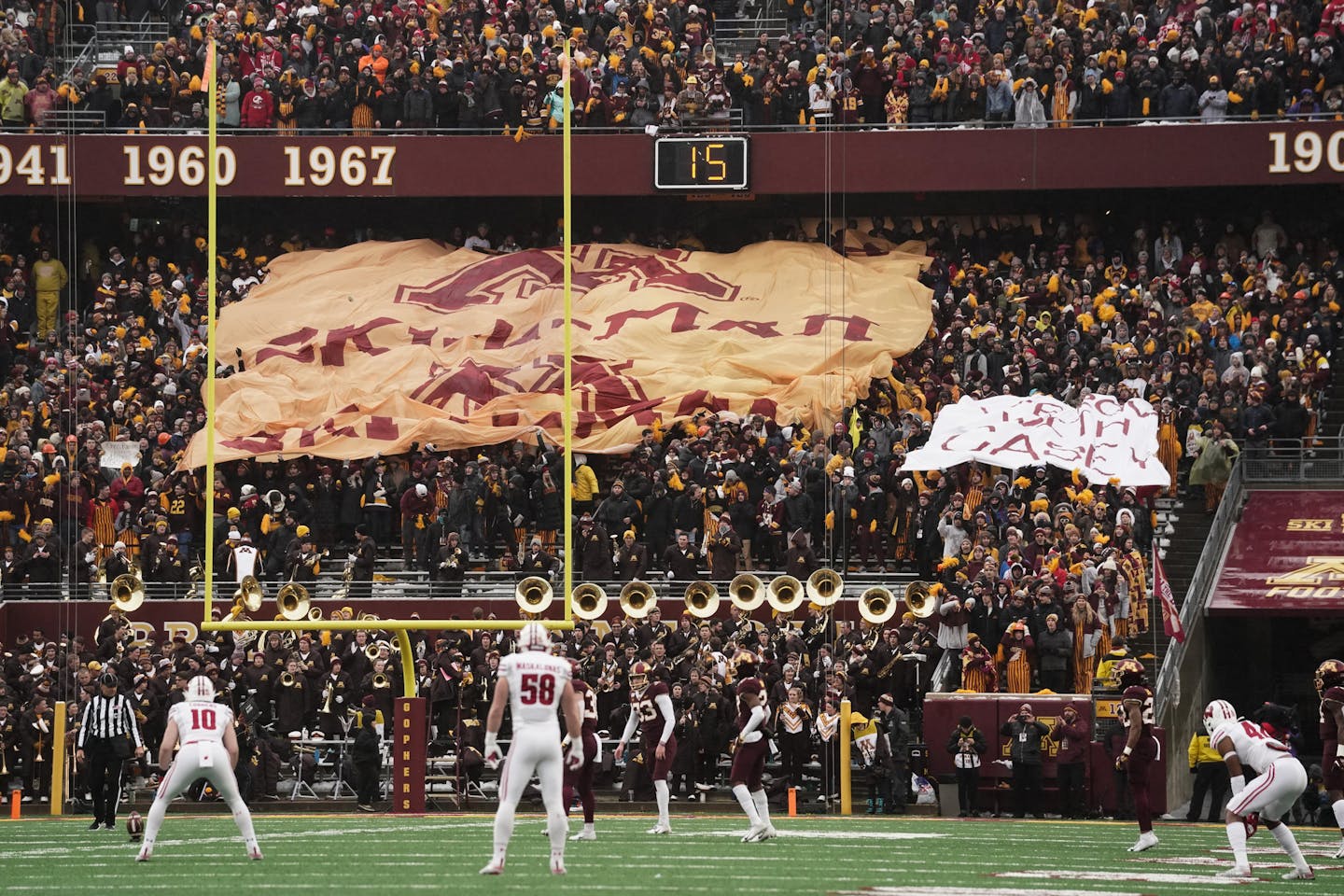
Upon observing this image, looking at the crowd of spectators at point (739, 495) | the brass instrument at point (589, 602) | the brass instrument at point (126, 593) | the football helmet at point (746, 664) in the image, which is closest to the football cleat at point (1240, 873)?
the football helmet at point (746, 664)

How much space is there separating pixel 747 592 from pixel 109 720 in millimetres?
6939

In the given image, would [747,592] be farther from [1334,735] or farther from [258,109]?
[258,109]

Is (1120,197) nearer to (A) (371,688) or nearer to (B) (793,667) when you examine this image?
(B) (793,667)

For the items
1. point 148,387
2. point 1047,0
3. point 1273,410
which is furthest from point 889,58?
point 148,387

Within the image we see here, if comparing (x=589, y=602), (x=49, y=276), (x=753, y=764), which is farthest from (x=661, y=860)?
(x=49, y=276)

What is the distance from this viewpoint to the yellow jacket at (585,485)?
2564cm

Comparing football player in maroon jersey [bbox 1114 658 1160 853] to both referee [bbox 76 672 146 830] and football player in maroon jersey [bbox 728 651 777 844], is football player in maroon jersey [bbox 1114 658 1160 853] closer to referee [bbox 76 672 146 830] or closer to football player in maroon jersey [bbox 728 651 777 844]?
football player in maroon jersey [bbox 728 651 777 844]

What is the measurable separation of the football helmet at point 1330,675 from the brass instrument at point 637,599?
823 centimetres

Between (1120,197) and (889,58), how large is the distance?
3.57m

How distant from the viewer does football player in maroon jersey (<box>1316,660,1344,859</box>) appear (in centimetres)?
1480

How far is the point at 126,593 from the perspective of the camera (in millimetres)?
22891

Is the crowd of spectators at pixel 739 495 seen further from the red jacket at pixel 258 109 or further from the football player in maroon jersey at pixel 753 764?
the football player in maroon jersey at pixel 753 764

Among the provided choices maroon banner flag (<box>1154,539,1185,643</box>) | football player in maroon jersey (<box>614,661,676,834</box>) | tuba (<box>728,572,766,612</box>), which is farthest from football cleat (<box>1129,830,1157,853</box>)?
tuba (<box>728,572,766,612</box>)

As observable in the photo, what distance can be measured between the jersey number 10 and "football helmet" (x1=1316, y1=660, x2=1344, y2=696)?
574cm
